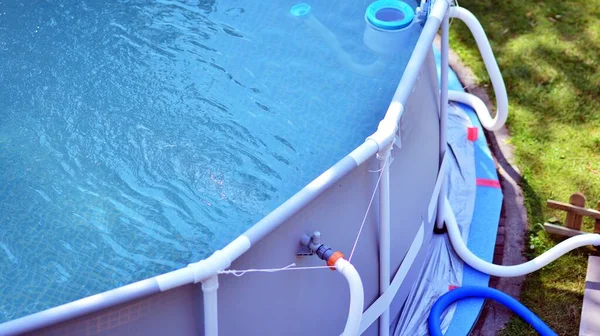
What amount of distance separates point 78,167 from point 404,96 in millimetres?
1365

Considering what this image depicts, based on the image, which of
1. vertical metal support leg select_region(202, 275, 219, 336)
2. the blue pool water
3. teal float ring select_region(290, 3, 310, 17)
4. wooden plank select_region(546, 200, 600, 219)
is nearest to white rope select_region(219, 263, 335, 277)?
vertical metal support leg select_region(202, 275, 219, 336)

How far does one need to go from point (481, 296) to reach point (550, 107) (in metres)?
Result: 1.54

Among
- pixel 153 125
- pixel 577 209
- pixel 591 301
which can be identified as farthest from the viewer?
pixel 577 209

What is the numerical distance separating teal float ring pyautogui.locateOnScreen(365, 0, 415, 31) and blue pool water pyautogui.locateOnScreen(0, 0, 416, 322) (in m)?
0.14

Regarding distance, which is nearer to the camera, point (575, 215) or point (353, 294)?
point (353, 294)

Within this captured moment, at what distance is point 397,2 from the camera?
142 inches

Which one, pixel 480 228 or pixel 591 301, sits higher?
pixel 480 228

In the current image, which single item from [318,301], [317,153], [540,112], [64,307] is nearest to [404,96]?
[317,153]

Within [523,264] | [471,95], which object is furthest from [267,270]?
[471,95]

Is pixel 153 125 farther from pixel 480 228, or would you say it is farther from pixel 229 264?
pixel 480 228

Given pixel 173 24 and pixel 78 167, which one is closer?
pixel 78 167

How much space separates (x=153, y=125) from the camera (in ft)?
10.9

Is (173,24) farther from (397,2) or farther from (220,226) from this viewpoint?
(220,226)

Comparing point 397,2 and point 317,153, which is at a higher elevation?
point 397,2
